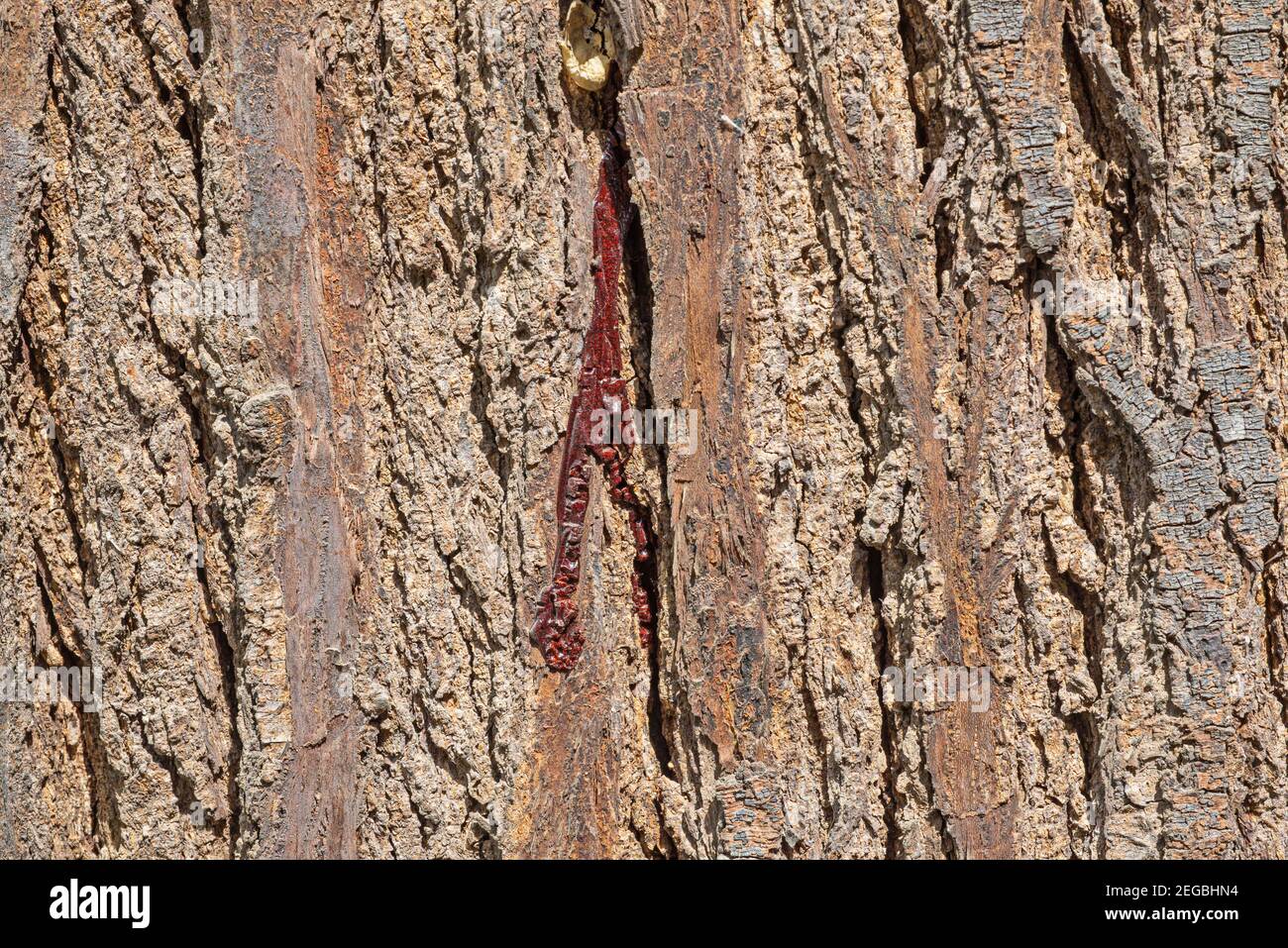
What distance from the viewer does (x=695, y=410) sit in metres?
1.62

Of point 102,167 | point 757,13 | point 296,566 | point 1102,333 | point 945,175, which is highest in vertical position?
point 757,13

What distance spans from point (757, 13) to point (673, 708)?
1212 mm

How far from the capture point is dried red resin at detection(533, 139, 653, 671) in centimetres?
165

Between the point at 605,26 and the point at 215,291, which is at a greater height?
the point at 605,26

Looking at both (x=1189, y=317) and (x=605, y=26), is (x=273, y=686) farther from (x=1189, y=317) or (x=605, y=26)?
(x=1189, y=317)

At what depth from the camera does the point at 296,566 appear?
1.67m

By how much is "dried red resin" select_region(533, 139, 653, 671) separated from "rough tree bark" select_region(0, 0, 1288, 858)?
0.09 ft

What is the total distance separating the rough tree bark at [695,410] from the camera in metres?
1.60

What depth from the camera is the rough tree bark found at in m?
1.60

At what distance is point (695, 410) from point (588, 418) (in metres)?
0.19

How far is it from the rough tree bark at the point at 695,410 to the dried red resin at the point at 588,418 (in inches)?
1.0

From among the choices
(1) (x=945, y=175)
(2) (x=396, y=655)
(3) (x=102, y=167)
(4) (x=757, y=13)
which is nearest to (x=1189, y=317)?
(1) (x=945, y=175)

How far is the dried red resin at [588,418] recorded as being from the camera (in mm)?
1652

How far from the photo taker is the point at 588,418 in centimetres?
166
